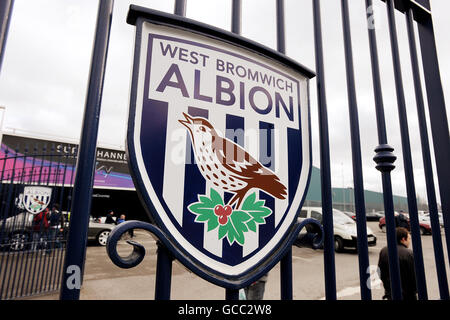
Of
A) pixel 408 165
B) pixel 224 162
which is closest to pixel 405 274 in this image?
Result: pixel 408 165

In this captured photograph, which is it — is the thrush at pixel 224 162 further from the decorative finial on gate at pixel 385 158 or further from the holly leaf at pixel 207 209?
the decorative finial on gate at pixel 385 158

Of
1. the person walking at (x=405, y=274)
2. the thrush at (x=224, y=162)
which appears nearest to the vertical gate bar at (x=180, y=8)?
the thrush at (x=224, y=162)

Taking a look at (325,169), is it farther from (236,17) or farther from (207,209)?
(236,17)

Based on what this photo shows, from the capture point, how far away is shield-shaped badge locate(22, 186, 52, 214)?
366 cm

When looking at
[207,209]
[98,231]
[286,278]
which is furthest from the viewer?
[98,231]

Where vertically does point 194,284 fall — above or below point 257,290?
below

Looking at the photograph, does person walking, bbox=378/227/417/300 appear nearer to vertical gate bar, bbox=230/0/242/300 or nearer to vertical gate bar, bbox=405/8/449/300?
vertical gate bar, bbox=405/8/449/300

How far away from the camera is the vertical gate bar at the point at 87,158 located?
1.94 ft

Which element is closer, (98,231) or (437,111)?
(437,111)

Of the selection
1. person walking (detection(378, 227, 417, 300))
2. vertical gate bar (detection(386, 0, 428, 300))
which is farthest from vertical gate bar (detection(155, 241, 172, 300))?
person walking (detection(378, 227, 417, 300))

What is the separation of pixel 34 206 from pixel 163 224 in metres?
3.97

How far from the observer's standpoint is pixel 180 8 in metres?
0.80

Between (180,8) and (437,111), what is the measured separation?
52.3 inches

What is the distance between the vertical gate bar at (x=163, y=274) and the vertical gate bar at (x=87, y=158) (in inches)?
6.7
